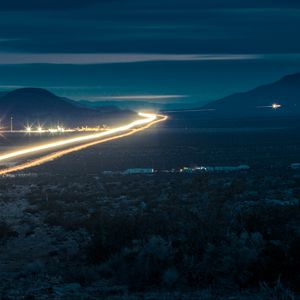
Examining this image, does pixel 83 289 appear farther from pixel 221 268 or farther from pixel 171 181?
pixel 171 181

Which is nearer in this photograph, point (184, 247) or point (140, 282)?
point (140, 282)

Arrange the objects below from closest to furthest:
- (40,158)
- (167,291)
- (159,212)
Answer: (167,291) → (159,212) → (40,158)

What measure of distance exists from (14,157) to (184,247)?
47475 mm

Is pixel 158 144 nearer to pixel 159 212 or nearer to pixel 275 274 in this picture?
pixel 159 212

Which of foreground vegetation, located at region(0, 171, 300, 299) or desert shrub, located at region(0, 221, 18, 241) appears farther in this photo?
desert shrub, located at region(0, 221, 18, 241)

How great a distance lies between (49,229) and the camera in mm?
22875

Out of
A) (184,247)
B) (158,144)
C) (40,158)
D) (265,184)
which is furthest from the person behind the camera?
(158,144)

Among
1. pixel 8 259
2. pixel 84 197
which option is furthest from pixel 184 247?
pixel 84 197

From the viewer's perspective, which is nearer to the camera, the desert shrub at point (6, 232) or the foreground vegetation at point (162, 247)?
the foreground vegetation at point (162, 247)

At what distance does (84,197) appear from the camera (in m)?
31.4

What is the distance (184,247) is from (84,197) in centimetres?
1589

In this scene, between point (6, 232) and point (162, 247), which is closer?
point (162, 247)

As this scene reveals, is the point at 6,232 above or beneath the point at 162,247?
beneath

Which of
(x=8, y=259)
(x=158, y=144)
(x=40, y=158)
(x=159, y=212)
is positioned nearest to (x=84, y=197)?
(x=159, y=212)
